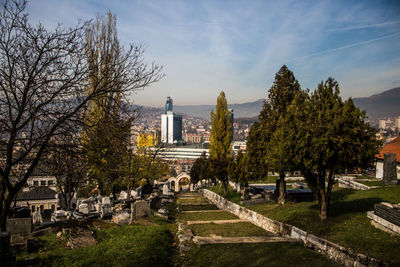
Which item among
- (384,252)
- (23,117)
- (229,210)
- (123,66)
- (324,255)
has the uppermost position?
(123,66)

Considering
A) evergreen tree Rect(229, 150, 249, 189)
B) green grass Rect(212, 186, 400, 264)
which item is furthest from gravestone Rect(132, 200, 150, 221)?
evergreen tree Rect(229, 150, 249, 189)

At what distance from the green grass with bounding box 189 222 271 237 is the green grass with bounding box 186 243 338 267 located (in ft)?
9.58

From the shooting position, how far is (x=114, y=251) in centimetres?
848

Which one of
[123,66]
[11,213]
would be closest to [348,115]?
[123,66]

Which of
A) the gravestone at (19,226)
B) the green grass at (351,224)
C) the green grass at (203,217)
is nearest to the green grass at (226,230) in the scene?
the green grass at (351,224)

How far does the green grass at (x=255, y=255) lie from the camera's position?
8383 mm

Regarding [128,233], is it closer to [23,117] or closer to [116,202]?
[23,117]

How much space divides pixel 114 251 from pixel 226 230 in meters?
6.61

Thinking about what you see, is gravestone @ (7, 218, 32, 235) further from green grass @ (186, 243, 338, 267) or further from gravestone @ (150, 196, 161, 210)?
gravestone @ (150, 196, 161, 210)

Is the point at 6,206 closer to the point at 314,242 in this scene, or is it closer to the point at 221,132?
the point at 314,242

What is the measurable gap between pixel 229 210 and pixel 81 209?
35.7 feet

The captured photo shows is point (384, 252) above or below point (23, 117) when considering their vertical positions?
below

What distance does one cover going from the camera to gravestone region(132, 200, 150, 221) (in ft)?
44.5

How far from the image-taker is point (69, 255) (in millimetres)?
8055
